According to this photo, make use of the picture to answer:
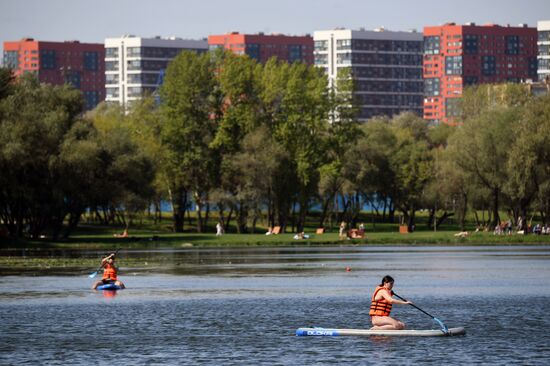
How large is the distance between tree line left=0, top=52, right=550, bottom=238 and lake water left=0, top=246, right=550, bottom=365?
29.5 m

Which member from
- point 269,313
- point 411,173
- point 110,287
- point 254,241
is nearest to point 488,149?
point 254,241

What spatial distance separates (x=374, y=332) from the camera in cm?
4112

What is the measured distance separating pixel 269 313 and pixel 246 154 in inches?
3250

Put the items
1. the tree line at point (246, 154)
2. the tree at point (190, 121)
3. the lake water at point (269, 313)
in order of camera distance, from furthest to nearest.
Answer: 1. the tree at point (190, 121)
2. the tree line at point (246, 154)
3. the lake water at point (269, 313)

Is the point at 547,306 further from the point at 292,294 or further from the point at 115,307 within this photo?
the point at 115,307

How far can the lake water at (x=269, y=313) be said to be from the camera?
38000 mm

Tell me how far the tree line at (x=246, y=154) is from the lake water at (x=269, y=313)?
29492 millimetres

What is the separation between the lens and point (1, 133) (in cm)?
10538

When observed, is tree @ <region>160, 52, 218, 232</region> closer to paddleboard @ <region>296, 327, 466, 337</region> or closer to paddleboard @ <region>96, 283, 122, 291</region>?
paddleboard @ <region>96, 283, 122, 291</region>

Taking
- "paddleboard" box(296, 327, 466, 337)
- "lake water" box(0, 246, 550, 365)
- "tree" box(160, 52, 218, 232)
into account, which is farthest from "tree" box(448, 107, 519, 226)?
"paddleboard" box(296, 327, 466, 337)

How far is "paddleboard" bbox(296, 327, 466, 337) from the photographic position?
40969mm

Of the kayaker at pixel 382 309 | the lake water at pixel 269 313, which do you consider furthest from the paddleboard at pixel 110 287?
the kayaker at pixel 382 309

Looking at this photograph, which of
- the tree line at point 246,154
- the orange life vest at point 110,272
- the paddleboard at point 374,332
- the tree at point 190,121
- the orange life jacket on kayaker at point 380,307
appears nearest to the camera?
the paddleboard at point 374,332

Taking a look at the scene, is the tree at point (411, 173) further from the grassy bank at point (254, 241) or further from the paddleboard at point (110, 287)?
the paddleboard at point (110, 287)
